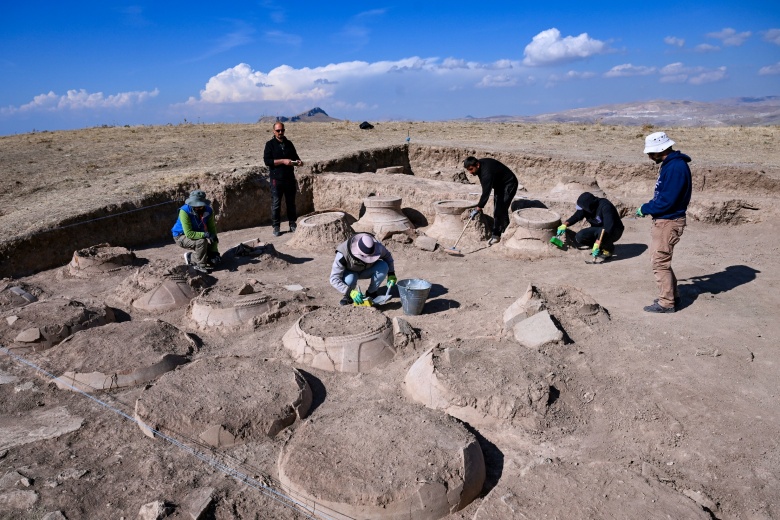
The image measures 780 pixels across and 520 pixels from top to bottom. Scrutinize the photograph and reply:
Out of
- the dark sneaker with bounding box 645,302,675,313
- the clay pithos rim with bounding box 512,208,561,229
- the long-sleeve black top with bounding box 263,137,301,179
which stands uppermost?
the long-sleeve black top with bounding box 263,137,301,179

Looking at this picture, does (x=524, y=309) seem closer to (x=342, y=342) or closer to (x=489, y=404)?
(x=489, y=404)

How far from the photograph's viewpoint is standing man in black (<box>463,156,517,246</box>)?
24.5 ft

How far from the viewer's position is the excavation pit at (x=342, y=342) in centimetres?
421

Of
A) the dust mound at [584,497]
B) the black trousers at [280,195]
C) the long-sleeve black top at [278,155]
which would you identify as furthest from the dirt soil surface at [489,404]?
the long-sleeve black top at [278,155]

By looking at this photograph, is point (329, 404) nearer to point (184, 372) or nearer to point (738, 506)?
point (184, 372)

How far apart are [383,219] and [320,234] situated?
1.13m

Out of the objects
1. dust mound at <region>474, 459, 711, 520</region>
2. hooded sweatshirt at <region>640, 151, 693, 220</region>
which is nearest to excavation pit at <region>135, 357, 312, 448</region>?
dust mound at <region>474, 459, 711, 520</region>

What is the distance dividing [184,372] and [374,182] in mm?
6231

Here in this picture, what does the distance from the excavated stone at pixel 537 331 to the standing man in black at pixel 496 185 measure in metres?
3.32

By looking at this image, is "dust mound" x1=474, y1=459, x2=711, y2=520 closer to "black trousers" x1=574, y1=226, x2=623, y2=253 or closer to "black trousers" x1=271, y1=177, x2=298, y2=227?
"black trousers" x1=574, y1=226, x2=623, y2=253

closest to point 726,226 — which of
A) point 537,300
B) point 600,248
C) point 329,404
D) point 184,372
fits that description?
point 600,248

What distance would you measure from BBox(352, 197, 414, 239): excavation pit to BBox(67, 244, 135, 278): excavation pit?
136 inches

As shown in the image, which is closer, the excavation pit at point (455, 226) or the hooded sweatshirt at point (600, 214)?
the hooded sweatshirt at point (600, 214)

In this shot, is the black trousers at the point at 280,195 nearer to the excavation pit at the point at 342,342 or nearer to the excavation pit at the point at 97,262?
the excavation pit at the point at 97,262
